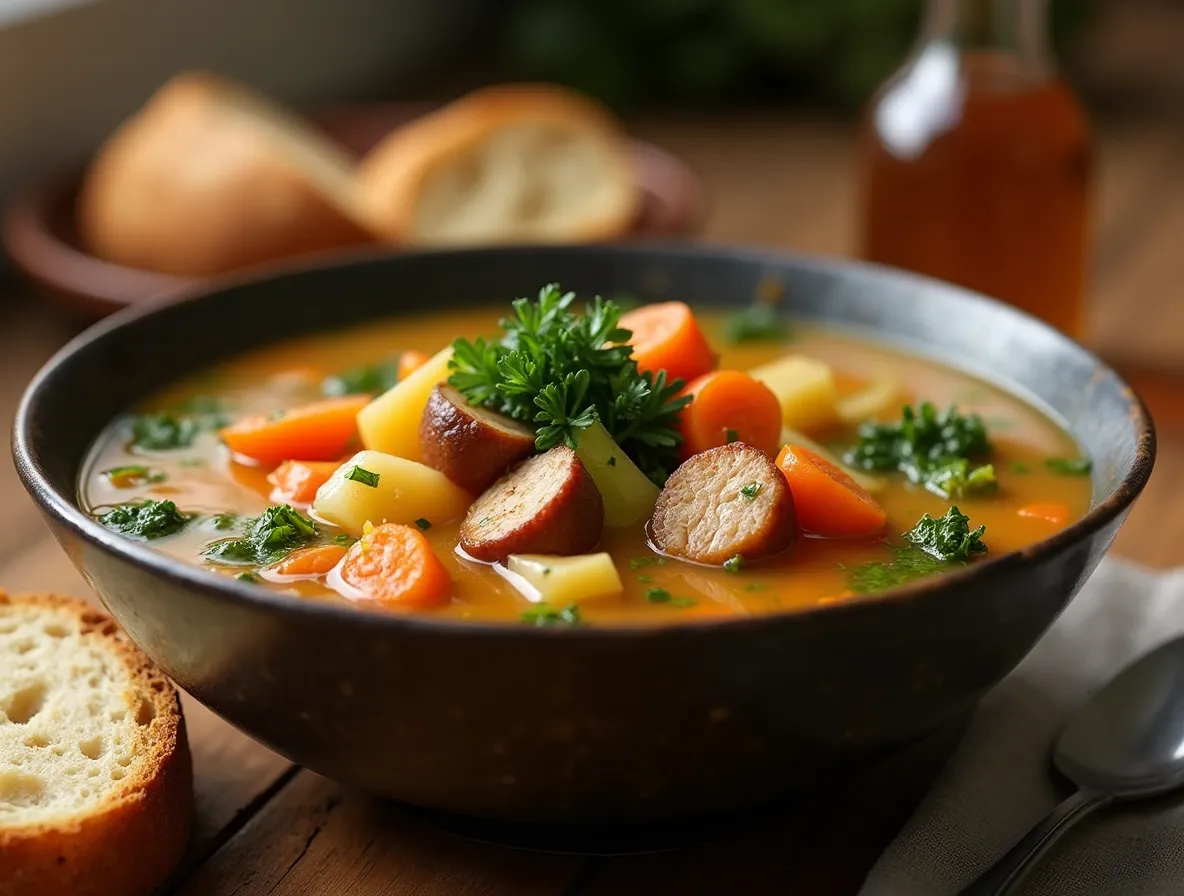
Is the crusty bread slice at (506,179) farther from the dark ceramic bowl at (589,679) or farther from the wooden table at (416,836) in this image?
the dark ceramic bowl at (589,679)

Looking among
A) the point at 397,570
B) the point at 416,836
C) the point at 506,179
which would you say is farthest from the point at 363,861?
the point at 506,179

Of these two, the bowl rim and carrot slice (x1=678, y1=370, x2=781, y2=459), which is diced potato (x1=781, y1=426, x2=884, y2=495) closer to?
carrot slice (x1=678, y1=370, x2=781, y2=459)

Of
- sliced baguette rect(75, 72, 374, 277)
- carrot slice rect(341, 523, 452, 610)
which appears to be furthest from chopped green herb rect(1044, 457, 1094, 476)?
sliced baguette rect(75, 72, 374, 277)

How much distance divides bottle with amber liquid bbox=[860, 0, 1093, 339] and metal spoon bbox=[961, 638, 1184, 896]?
146cm

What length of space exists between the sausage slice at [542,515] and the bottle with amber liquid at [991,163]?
1.81 metres

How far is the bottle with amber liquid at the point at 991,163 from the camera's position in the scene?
3465 mm

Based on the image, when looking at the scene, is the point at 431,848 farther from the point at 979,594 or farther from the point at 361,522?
the point at 979,594

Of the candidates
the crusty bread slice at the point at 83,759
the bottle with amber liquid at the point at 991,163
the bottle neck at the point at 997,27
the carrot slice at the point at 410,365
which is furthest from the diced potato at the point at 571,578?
the bottle neck at the point at 997,27

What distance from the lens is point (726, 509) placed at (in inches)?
79.7

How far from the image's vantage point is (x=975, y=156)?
3475 mm

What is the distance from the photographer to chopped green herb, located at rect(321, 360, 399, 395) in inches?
108

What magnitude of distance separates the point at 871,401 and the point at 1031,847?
101cm

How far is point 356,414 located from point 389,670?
90 centimetres

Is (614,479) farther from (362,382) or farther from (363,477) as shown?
(362,382)
